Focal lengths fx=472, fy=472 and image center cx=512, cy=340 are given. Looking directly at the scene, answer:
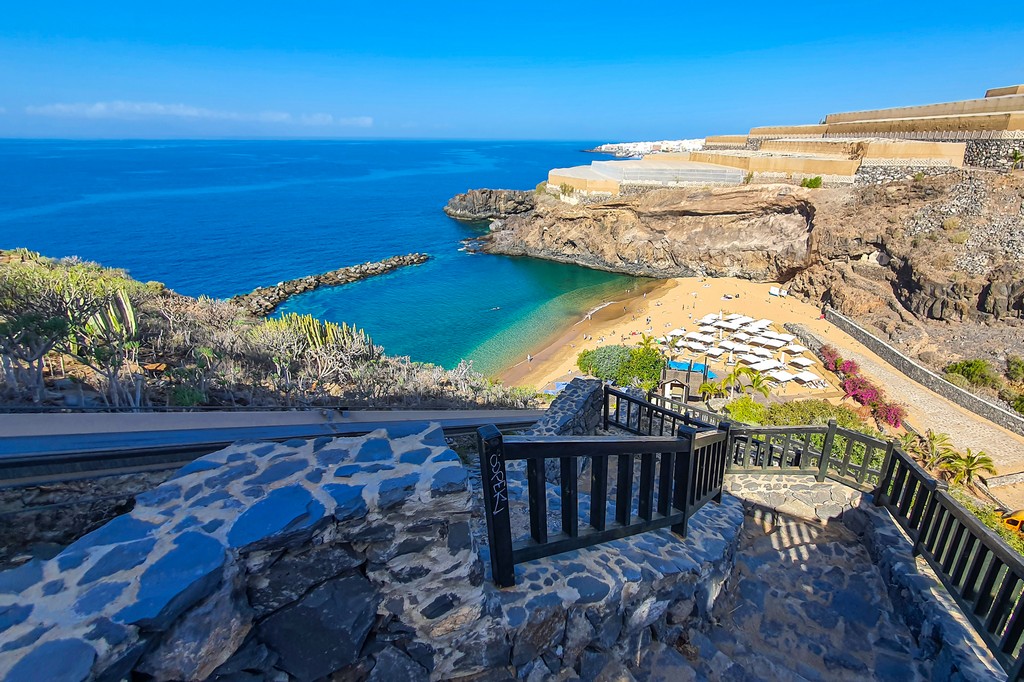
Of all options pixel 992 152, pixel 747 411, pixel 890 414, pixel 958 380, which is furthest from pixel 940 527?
pixel 992 152

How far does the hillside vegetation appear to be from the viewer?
6801 millimetres

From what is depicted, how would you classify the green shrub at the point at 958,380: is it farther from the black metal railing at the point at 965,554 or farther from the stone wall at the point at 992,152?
the black metal railing at the point at 965,554

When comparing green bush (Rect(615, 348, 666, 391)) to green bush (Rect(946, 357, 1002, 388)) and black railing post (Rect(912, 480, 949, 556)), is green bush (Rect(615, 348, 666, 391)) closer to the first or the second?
green bush (Rect(946, 357, 1002, 388))

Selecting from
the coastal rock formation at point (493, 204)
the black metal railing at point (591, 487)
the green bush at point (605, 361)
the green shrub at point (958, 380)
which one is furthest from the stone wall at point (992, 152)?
the coastal rock formation at point (493, 204)

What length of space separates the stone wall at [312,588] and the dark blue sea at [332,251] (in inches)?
781

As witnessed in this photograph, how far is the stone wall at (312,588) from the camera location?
1.85 metres

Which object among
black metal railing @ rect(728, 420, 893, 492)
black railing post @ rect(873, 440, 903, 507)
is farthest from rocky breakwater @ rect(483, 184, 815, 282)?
black railing post @ rect(873, 440, 903, 507)

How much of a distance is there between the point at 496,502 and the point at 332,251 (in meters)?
46.9

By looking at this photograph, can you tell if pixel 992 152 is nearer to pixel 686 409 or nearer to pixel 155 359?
pixel 686 409

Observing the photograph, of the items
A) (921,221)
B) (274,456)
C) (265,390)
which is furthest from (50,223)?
(921,221)

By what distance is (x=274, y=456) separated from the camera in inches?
114

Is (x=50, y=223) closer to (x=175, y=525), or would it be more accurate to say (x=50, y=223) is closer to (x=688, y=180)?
(x=688, y=180)

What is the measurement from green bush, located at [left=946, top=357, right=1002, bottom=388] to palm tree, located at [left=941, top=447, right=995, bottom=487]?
23.2ft

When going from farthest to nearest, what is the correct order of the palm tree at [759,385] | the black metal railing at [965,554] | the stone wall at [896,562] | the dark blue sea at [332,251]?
1. the dark blue sea at [332,251]
2. the palm tree at [759,385]
3. the stone wall at [896,562]
4. the black metal railing at [965,554]
